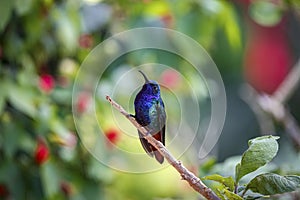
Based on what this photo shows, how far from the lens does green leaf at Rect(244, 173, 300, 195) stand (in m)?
0.68

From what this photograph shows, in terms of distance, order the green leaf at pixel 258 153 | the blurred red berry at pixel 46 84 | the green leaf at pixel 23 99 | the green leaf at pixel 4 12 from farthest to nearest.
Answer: the blurred red berry at pixel 46 84, the green leaf at pixel 23 99, the green leaf at pixel 4 12, the green leaf at pixel 258 153

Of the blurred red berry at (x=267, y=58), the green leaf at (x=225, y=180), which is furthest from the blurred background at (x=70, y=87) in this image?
the blurred red berry at (x=267, y=58)

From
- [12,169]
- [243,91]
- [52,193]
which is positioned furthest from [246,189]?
[243,91]

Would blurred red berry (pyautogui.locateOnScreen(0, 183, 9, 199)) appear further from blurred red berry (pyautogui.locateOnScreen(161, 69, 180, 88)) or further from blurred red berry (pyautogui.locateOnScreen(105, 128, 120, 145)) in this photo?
blurred red berry (pyautogui.locateOnScreen(161, 69, 180, 88))

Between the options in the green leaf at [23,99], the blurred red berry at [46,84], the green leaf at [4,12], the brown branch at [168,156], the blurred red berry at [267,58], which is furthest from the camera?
the blurred red berry at [267,58]

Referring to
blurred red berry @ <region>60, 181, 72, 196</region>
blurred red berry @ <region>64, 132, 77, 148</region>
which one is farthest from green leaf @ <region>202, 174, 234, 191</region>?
blurred red berry @ <region>60, 181, 72, 196</region>

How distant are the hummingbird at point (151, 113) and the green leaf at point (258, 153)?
0.14 m

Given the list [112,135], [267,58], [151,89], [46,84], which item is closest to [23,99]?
[46,84]

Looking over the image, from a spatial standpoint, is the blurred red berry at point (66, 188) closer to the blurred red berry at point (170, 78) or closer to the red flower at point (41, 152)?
the red flower at point (41, 152)

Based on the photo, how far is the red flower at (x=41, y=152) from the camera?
5.64 ft

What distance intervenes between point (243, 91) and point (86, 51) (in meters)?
1.71

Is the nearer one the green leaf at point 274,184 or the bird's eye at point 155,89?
Result: the bird's eye at point 155,89

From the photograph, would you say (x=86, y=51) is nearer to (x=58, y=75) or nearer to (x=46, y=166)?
(x=58, y=75)

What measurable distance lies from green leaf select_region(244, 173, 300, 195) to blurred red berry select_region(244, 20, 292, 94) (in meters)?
3.25
